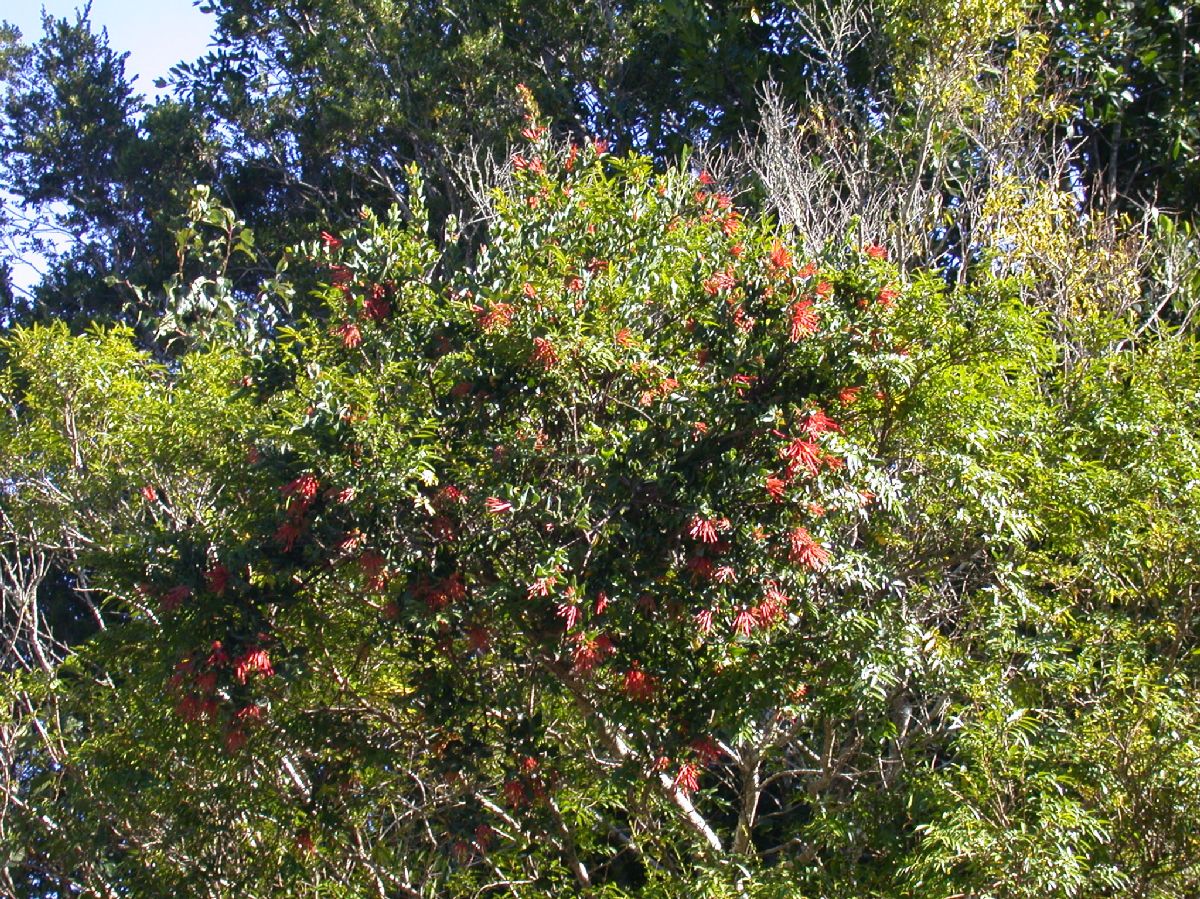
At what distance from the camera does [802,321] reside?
16.2 feet

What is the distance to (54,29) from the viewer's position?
1392 cm

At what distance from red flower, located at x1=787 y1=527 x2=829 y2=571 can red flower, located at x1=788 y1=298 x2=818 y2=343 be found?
2.44ft

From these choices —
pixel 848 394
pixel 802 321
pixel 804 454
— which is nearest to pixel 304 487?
pixel 804 454

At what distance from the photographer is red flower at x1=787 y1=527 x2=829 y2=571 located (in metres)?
4.73

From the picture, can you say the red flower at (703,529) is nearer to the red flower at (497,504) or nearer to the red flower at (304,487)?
the red flower at (497,504)

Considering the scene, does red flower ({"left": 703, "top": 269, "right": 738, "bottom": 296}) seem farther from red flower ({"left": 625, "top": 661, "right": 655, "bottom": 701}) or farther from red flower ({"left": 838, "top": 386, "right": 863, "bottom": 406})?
red flower ({"left": 625, "top": 661, "right": 655, "bottom": 701})

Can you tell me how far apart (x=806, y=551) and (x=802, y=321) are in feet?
2.86

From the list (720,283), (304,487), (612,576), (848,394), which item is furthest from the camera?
(720,283)

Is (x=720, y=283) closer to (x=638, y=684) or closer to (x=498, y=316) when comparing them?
(x=498, y=316)

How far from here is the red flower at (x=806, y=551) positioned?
15.5ft

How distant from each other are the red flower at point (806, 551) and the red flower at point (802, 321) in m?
0.74

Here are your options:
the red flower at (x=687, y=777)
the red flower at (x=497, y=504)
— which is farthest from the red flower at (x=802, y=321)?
the red flower at (x=687, y=777)

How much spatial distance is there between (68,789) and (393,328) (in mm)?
2884

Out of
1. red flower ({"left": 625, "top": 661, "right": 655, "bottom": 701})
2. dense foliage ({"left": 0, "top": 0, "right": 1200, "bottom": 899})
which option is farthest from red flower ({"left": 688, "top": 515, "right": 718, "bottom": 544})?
red flower ({"left": 625, "top": 661, "right": 655, "bottom": 701})
